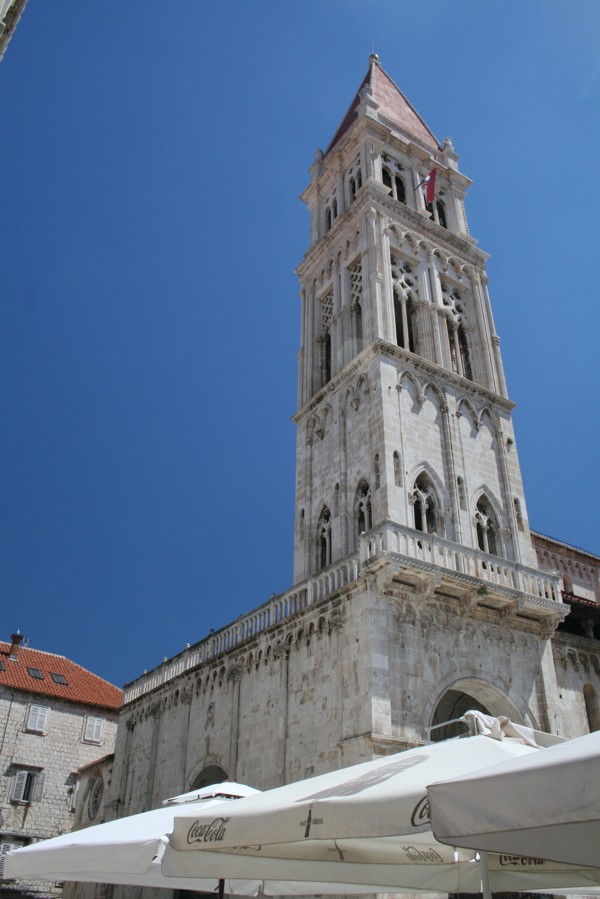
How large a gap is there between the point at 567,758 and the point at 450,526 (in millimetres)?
16240

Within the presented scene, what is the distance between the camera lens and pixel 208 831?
6.18 meters

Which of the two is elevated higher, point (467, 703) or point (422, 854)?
point (467, 703)

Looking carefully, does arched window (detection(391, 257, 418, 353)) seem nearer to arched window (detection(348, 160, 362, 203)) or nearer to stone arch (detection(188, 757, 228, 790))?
arched window (detection(348, 160, 362, 203))

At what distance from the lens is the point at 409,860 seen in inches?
285

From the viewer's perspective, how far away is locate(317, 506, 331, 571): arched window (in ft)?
70.2

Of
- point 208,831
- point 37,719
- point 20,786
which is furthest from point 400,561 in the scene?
point 37,719

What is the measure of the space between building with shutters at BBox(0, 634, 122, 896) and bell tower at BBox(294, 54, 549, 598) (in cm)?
1775

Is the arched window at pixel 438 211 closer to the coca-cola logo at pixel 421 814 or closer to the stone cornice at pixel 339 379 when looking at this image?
the stone cornice at pixel 339 379

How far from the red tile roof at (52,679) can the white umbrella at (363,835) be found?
28.5 m

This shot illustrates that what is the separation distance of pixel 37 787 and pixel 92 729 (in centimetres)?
370

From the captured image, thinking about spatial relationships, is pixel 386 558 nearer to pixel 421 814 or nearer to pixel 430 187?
pixel 421 814

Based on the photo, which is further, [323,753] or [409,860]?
[323,753]

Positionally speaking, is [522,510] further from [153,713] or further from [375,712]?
[153,713]

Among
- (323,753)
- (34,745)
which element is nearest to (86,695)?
(34,745)
